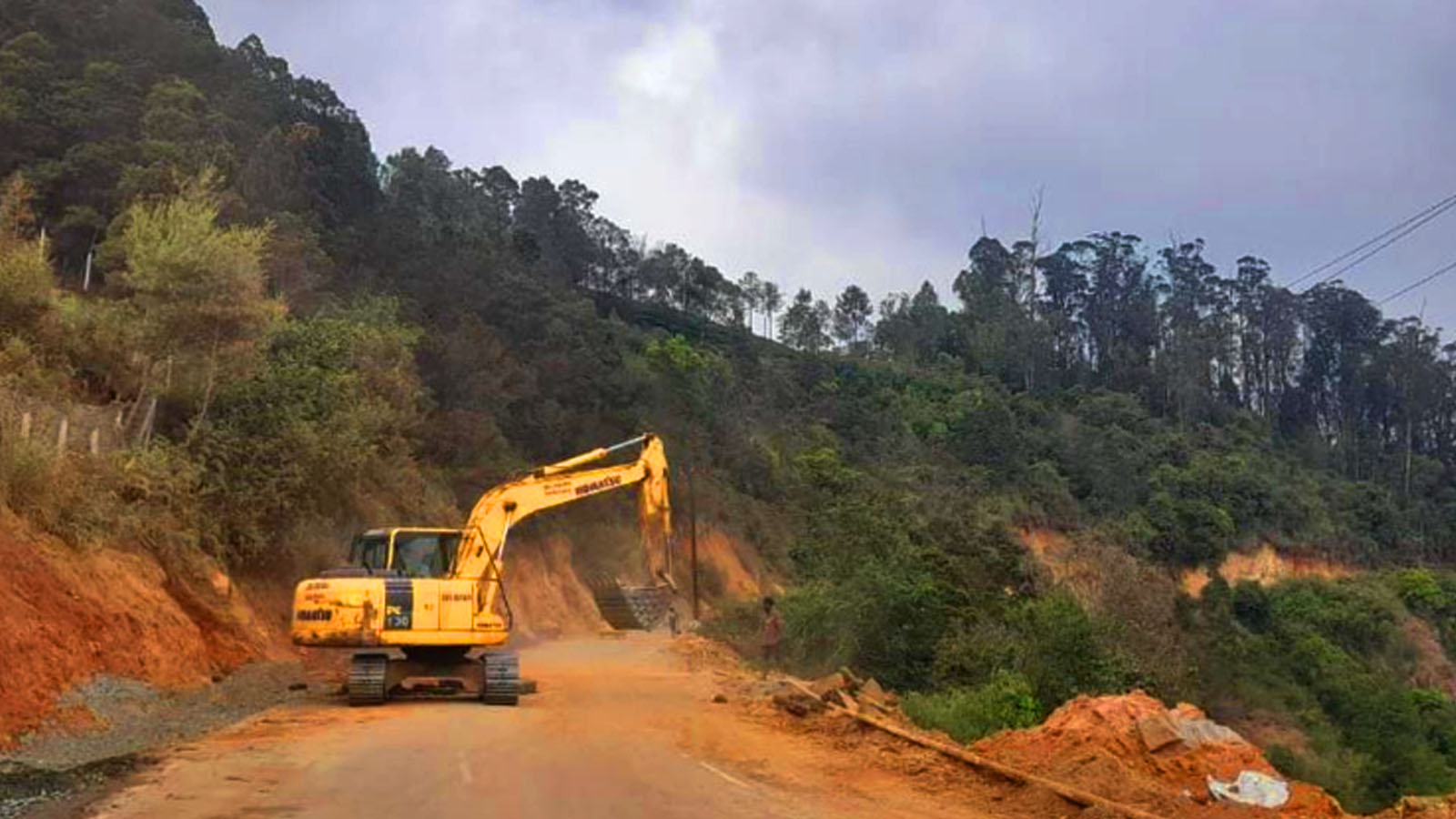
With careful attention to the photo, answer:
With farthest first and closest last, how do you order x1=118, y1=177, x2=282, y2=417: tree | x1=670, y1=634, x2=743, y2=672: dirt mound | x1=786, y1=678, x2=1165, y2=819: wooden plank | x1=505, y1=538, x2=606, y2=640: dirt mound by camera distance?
x1=505, y1=538, x2=606, y2=640: dirt mound, x1=670, y1=634, x2=743, y2=672: dirt mound, x1=118, y1=177, x2=282, y2=417: tree, x1=786, y1=678, x2=1165, y2=819: wooden plank

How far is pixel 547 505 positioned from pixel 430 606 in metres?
Answer: 4.40

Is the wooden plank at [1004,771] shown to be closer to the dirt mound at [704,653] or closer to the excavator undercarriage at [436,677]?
the excavator undercarriage at [436,677]

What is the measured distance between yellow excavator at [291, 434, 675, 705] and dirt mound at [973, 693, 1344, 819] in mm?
9683

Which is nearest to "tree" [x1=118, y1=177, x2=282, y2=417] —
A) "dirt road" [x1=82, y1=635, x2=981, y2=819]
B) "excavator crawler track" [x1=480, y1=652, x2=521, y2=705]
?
"dirt road" [x1=82, y1=635, x2=981, y2=819]

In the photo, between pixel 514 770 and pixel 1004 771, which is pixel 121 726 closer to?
pixel 514 770

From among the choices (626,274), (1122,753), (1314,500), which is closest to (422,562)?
(1122,753)

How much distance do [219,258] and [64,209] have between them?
27.3 meters

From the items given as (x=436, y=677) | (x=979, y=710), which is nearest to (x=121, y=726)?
(x=436, y=677)

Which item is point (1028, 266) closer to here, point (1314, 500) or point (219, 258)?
point (1314, 500)

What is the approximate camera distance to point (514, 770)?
1438 cm

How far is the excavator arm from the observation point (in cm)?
2389

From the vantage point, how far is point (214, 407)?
30.6 meters

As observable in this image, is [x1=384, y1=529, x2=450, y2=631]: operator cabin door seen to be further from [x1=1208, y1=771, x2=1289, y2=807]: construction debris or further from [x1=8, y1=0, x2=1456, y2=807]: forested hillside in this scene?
[x1=1208, y1=771, x2=1289, y2=807]: construction debris

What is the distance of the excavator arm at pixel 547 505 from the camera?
23891 mm
